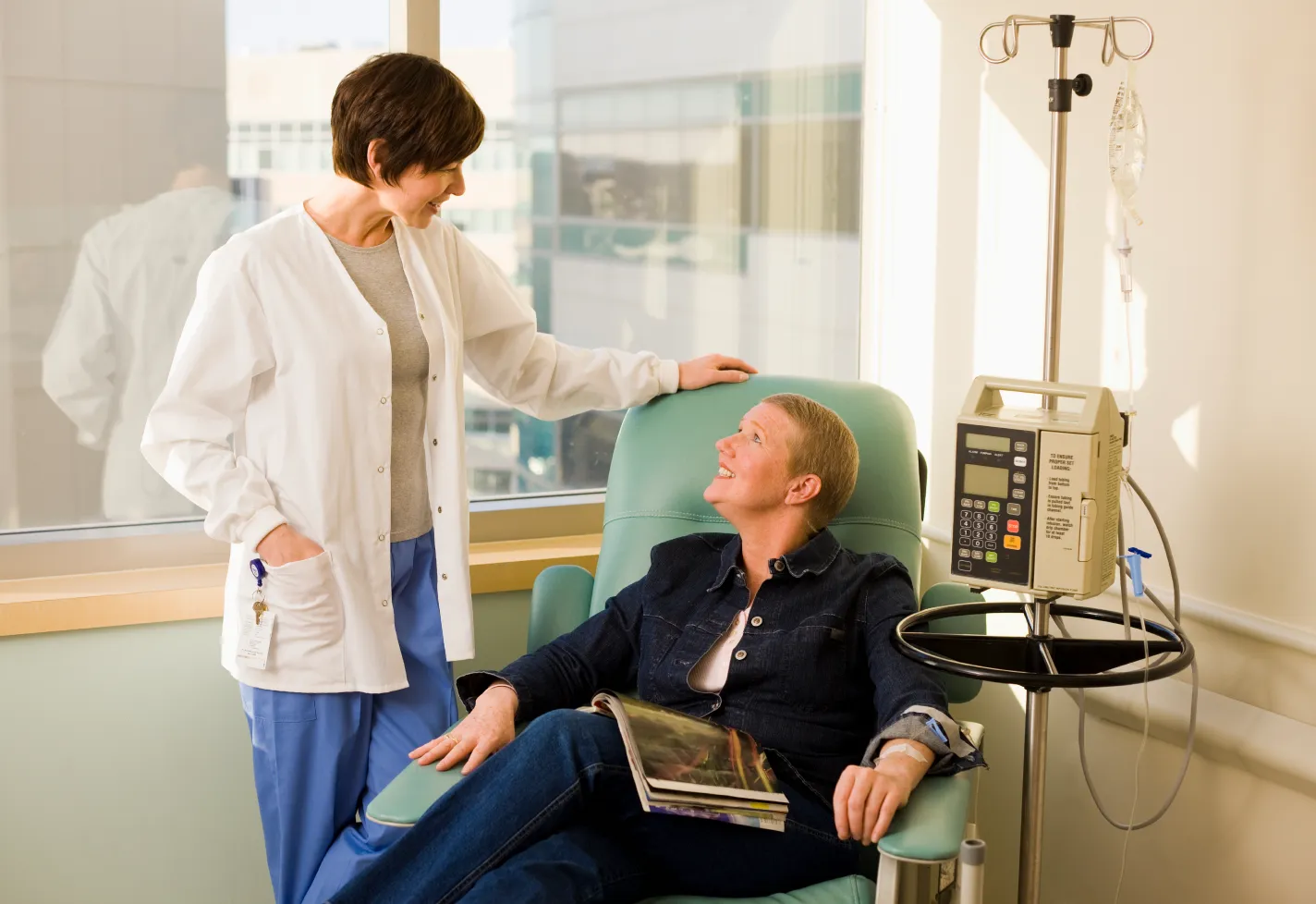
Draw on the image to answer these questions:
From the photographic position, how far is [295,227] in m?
1.93

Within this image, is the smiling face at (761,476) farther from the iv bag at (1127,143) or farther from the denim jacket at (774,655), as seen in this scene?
the iv bag at (1127,143)

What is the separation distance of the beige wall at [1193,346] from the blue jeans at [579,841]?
0.63 meters

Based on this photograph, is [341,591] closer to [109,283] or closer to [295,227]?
[295,227]

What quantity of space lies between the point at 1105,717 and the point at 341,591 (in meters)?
1.24

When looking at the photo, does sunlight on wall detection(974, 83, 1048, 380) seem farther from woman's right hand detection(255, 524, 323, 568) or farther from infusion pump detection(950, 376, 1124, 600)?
woman's right hand detection(255, 524, 323, 568)

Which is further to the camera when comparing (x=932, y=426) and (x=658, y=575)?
(x=932, y=426)

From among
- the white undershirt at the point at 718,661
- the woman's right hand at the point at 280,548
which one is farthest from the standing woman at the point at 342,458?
the white undershirt at the point at 718,661

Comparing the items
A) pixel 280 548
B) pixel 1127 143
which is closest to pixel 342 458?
pixel 280 548

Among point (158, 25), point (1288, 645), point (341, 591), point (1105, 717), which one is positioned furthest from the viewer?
point (158, 25)

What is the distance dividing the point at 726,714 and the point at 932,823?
417 millimetres

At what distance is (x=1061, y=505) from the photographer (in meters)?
1.58

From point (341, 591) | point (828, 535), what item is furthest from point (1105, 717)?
point (341, 591)

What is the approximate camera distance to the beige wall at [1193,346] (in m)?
1.78

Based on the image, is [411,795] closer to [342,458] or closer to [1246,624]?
[342,458]
